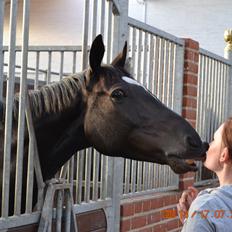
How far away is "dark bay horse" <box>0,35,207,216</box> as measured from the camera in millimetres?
2896

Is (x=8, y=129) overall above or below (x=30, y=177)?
above

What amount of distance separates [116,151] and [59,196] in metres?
0.44

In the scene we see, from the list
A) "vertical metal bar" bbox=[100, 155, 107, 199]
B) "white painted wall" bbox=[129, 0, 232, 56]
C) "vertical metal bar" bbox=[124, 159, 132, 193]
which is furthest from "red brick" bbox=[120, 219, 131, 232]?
"white painted wall" bbox=[129, 0, 232, 56]

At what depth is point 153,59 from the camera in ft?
15.6

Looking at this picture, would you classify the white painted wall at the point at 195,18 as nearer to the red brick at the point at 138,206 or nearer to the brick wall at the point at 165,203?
the brick wall at the point at 165,203

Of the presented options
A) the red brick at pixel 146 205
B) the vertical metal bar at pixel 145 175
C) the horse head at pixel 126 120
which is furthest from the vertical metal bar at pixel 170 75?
the horse head at pixel 126 120

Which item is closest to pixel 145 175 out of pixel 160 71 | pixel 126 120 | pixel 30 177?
pixel 160 71

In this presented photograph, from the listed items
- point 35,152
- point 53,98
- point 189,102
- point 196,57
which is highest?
point 196,57

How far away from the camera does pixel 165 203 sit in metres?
4.90

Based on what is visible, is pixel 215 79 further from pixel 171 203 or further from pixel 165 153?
pixel 165 153

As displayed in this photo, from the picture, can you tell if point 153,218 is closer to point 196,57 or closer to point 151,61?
point 151,61

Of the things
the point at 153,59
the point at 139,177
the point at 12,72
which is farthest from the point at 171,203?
the point at 12,72

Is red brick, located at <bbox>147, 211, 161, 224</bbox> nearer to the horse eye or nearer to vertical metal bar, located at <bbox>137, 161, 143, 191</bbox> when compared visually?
vertical metal bar, located at <bbox>137, 161, 143, 191</bbox>

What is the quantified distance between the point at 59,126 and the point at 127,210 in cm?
150
